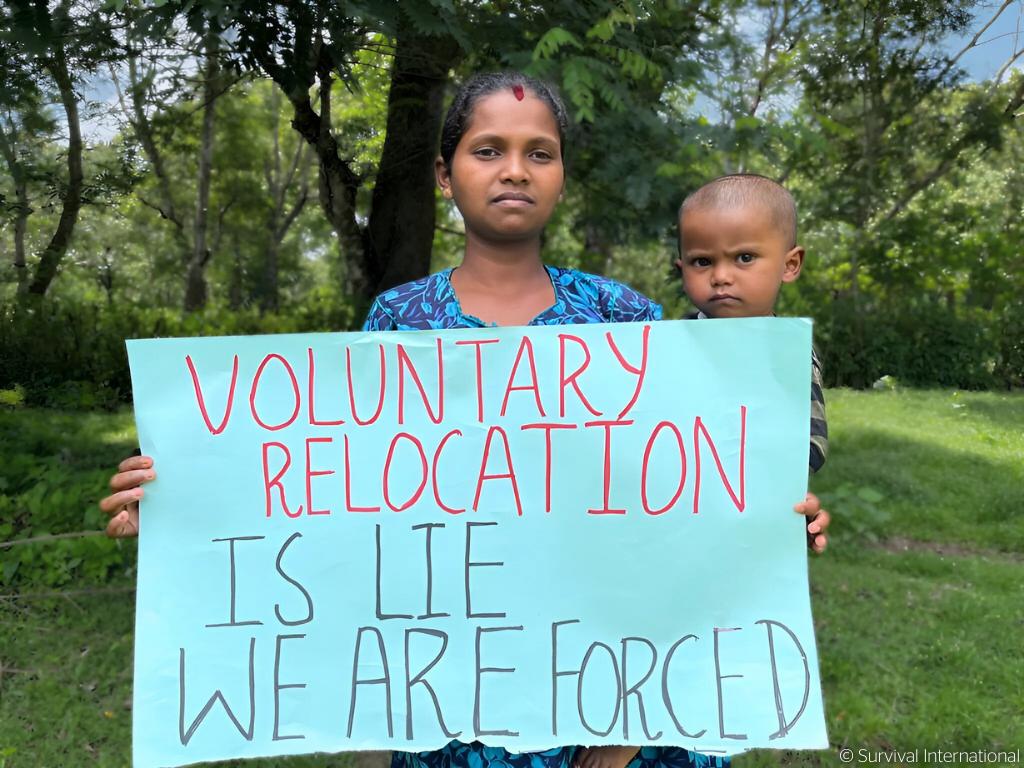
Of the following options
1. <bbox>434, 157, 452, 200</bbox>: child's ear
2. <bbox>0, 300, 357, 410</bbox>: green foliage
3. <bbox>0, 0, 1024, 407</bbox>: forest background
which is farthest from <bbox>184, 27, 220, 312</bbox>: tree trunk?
<bbox>434, 157, 452, 200</bbox>: child's ear

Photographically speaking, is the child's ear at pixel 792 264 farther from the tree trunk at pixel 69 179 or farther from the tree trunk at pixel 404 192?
the tree trunk at pixel 404 192

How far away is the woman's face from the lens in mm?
1535

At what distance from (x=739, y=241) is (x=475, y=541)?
832 millimetres

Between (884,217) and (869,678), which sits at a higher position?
(884,217)

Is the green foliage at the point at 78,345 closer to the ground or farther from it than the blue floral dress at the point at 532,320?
farther from it

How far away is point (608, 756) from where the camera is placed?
61.4 inches

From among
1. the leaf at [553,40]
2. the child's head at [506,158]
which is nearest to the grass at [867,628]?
the child's head at [506,158]

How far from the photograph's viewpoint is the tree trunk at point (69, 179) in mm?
3295

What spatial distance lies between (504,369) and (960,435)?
28.6ft

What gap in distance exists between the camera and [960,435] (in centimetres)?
865

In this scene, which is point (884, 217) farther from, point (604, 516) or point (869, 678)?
point (604, 516)

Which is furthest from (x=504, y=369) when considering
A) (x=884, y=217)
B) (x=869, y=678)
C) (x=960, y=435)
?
(x=884, y=217)

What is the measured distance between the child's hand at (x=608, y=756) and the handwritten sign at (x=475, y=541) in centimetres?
8

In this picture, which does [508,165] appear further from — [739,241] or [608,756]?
[608,756]
